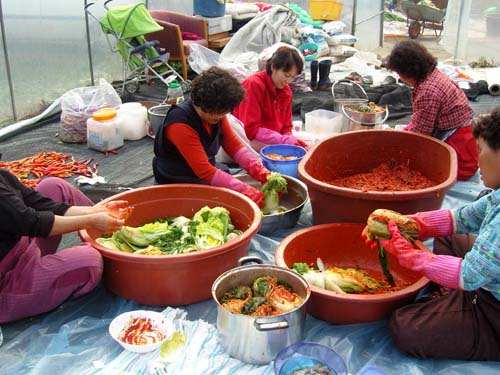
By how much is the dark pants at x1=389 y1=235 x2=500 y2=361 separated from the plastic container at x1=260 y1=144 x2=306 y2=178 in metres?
1.84

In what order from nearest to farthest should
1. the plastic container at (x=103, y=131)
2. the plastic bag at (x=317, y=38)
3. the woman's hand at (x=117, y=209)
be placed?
the woman's hand at (x=117, y=209) → the plastic container at (x=103, y=131) → the plastic bag at (x=317, y=38)

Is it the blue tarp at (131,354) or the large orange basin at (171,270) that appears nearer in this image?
the blue tarp at (131,354)

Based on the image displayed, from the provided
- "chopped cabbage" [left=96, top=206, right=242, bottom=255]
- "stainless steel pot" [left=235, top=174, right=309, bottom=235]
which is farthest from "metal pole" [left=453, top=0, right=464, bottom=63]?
"chopped cabbage" [left=96, top=206, right=242, bottom=255]

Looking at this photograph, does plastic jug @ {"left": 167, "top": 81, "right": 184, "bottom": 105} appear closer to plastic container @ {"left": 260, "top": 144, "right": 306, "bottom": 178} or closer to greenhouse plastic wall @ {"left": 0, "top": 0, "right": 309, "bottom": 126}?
greenhouse plastic wall @ {"left": 0, "top": 0, "right": 309, "bottom": 126}

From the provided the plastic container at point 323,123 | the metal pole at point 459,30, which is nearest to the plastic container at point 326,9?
the metal pole at point 459,30

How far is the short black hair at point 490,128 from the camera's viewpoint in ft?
6.81

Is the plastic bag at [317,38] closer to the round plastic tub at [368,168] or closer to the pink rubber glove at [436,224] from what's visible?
the round plastic tub at [368,168]

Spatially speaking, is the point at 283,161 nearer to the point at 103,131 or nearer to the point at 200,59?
the point at 103,131

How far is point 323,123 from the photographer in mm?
5133

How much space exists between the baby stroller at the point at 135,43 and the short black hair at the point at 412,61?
334cm

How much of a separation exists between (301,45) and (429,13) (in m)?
7.66

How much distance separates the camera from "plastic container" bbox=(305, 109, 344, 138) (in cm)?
511

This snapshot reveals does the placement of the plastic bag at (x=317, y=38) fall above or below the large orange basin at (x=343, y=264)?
above

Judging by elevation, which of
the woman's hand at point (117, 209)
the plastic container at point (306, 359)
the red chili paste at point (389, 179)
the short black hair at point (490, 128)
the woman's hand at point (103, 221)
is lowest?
the plastic container at point (306, 359)
